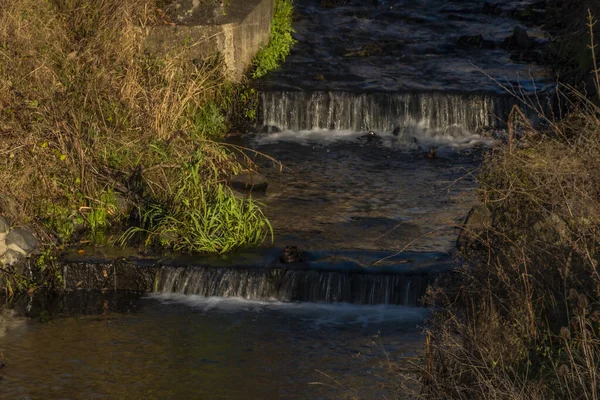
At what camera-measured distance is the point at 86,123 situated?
38.3 feet

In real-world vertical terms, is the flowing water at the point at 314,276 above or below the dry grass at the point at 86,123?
below

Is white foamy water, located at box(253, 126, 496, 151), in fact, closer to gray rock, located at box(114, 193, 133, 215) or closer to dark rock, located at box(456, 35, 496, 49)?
dark rock, located at box(456, 35, 496, 49)

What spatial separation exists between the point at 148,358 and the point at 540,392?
379cm

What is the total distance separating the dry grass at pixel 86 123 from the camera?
1088 cm

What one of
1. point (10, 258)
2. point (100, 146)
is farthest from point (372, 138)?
point (10, 258)

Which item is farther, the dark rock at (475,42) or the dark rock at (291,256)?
the dark rock at (475,42)

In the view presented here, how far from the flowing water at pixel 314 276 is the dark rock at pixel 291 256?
0.26 feet

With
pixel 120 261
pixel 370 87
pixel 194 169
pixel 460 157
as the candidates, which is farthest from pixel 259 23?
pixel 120 261

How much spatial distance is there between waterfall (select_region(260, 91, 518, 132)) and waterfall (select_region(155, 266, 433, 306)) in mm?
5979

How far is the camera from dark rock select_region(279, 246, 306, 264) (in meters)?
10.3

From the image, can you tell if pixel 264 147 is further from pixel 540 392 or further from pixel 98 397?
pixel 540 392

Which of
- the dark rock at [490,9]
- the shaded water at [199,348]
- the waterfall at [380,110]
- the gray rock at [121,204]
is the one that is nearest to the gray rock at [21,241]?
the shaded water at [199,348]

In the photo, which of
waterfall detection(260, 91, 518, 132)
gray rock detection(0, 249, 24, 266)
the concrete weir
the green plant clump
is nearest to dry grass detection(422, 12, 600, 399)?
gray rock detection(0, 249, 24, 266)

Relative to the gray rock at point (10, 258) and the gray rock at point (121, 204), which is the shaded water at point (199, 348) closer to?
the gray rock at point (10, 258)
